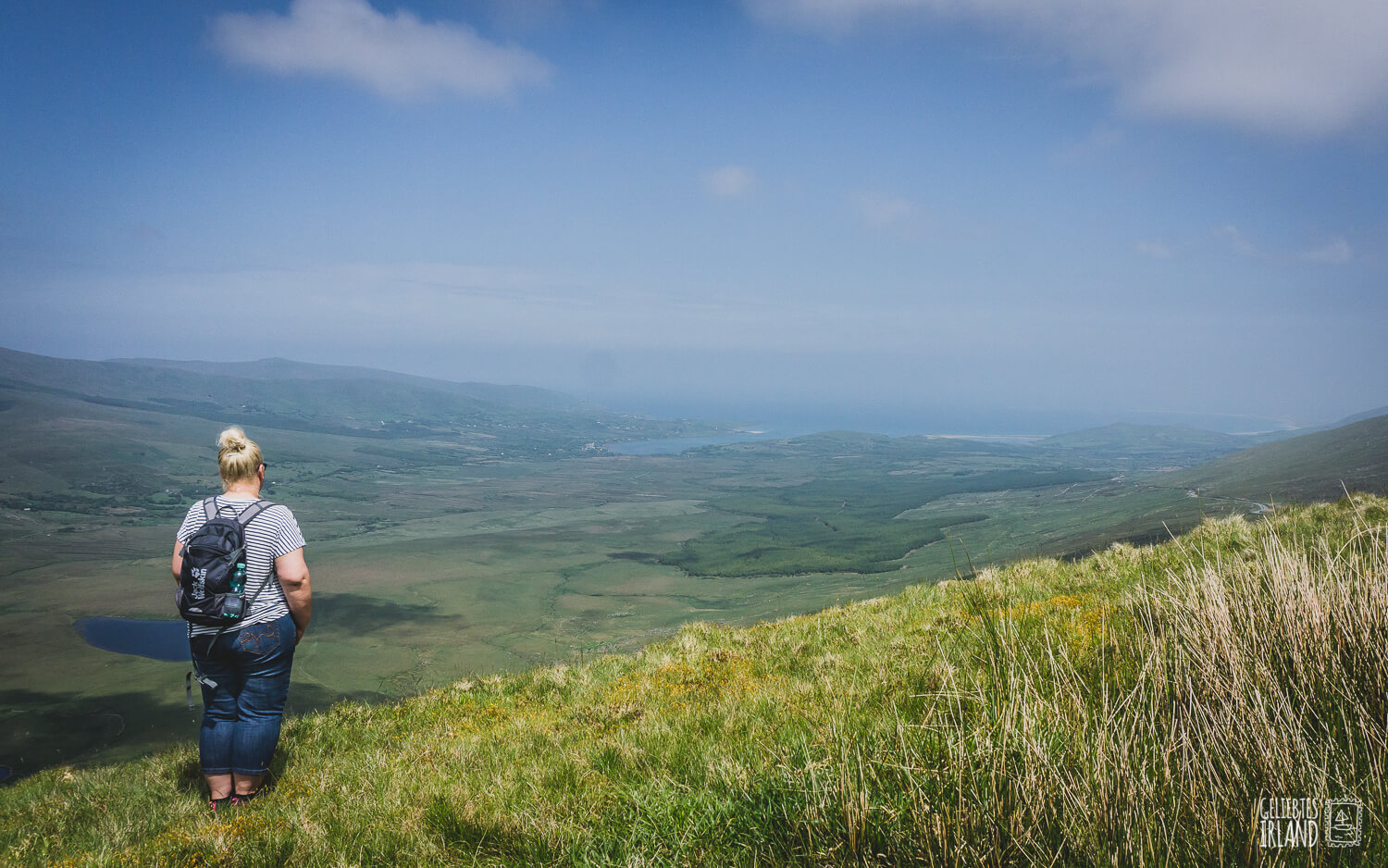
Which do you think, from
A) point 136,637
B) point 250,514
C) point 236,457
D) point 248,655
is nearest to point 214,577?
point 250,514

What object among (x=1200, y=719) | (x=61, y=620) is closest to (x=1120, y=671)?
(x=1200, y=719)

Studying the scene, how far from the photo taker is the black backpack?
19.7 ft

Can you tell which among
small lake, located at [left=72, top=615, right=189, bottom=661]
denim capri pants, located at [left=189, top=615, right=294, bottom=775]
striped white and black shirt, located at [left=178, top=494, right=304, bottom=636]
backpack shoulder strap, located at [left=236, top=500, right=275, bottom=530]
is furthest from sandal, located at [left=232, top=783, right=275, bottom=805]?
small lake, located at [left=72, top=615, right=189, bottom=661]

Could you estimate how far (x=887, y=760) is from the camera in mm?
3713

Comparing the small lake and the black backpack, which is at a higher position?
the black backpack

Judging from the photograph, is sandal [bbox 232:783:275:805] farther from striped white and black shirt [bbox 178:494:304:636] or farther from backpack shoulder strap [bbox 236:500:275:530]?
backpack shoulder strap [bbox 236:500:275:530]

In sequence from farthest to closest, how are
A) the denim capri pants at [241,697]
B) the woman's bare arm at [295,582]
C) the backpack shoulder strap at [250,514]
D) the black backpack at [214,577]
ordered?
the woman's bare arm at [295,582] < the backpack shoulder strap at [250,514] < the denim capri pants at [241,697] < the black backpack at [214,577]

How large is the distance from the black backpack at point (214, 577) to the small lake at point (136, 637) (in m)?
186

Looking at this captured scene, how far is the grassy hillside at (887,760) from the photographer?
8.63 feet

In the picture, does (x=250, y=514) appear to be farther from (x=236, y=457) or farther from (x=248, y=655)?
(x=248, y=655)

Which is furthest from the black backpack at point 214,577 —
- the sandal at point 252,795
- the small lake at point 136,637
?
the small lake at point 136,637

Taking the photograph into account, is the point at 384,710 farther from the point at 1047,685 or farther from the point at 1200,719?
the point at 1200,719

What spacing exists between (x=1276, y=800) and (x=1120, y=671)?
88.4 inches

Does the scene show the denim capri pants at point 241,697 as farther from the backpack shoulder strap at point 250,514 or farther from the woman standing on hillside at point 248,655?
the backpack shoulder strap at point 250,514
